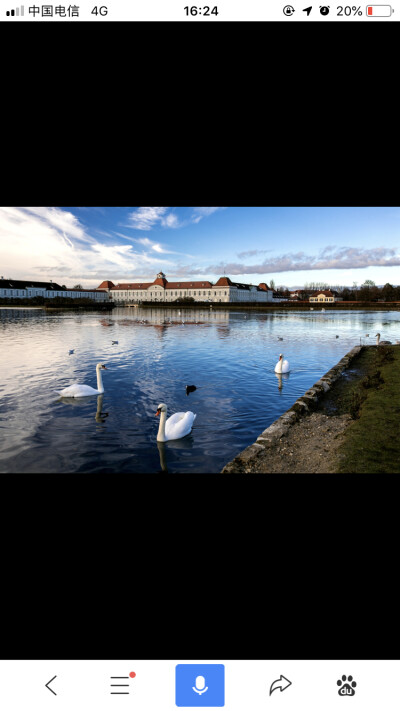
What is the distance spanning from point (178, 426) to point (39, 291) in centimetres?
9161

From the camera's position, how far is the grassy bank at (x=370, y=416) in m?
4.05

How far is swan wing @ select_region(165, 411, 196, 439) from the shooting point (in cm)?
546

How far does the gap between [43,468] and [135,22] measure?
16.0ft

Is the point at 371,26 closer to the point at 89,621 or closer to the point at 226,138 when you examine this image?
the point at 226,138

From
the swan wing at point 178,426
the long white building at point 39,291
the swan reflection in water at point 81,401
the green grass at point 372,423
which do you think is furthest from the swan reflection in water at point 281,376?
the long white building at point 39,291

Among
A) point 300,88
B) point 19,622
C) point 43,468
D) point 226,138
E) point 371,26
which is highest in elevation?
point 371,26

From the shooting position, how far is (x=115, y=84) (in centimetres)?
171

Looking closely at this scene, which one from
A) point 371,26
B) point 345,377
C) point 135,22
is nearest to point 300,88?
point 371,26

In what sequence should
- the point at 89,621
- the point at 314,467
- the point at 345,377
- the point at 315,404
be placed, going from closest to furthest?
1. the point at 89,621
2. the point at 314,467
3. the point at 315,404
4. the point at 345,377
